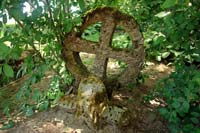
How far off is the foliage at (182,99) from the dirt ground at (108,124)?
0.49 meters

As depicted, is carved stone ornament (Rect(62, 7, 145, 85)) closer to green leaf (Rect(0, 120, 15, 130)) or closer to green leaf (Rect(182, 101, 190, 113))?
green leaf (Rect(0, 120, 15, 130))

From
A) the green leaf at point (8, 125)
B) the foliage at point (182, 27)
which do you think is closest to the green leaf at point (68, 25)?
the foliage at point (182, 27)

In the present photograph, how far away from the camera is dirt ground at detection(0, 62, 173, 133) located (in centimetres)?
309

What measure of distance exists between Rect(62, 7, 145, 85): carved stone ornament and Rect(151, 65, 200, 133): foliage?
645mm

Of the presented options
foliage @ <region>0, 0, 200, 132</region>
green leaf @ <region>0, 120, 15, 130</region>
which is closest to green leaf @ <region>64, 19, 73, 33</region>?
foliage @ <region>0, 0, 200, 132</region>

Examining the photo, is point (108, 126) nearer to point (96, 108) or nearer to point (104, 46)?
point (96, 108)

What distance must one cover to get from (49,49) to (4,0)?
0.98 metres

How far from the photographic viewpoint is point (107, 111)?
3.08m

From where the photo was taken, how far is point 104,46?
3381mm

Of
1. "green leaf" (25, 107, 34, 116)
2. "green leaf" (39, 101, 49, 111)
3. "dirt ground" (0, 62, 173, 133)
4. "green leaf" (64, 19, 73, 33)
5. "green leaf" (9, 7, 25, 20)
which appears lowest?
"dirt ground" (0, 62, 173, 133)

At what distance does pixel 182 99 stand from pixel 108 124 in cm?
82

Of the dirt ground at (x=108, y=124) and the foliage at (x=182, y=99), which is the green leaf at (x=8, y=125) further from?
the foliage at (x=182, y=99)

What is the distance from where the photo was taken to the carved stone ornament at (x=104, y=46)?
10.7 feet

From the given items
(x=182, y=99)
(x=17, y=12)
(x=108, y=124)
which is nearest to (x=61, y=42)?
(x=108, y=124)
